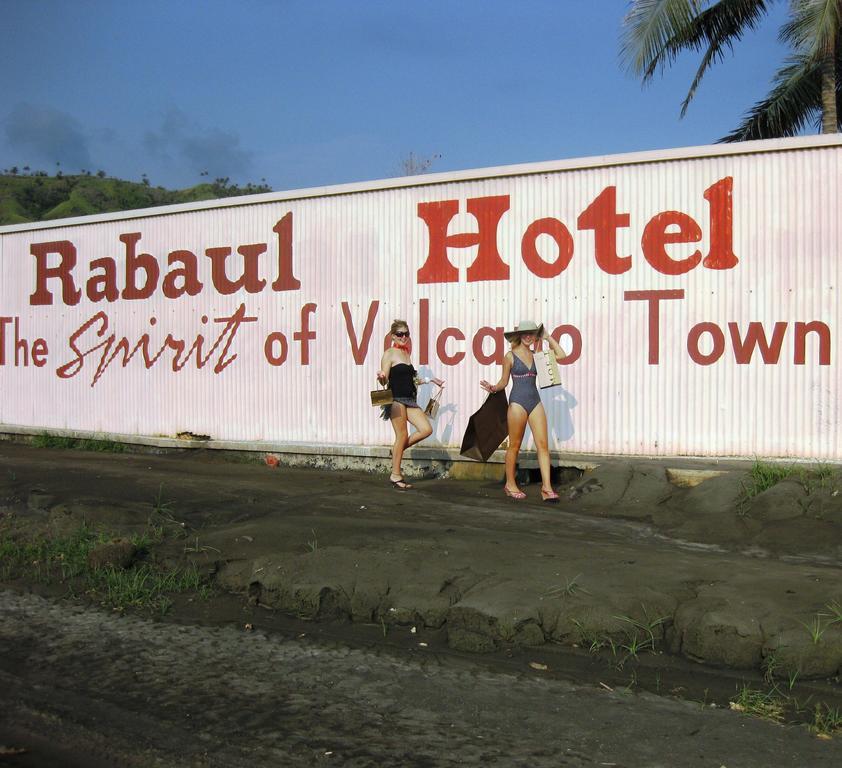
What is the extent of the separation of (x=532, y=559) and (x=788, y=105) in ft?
60.6

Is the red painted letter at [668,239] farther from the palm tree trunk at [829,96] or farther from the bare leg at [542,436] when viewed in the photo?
the palm tree trunk at [829,96]

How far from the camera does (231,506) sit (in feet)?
33.6

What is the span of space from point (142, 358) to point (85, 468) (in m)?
2.99

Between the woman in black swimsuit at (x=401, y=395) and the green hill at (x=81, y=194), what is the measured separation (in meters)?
46.3

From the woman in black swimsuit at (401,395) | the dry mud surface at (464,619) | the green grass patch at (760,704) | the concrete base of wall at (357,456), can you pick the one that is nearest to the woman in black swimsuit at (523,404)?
the dry mud surface at (464,619)

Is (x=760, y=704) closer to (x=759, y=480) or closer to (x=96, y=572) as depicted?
(x=96, y=572)

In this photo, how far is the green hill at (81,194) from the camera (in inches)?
2239

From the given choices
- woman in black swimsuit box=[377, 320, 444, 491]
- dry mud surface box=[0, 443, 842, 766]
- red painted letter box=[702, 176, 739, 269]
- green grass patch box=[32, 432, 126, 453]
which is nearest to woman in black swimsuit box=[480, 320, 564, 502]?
dry mud surface box=[0, 443, 842, 766]

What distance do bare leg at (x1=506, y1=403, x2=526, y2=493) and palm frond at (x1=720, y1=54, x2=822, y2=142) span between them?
1493 centimetres

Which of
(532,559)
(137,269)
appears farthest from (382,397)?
(137,269)

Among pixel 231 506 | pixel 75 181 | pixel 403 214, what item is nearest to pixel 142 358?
pixel 403 214

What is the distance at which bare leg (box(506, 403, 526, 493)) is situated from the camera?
10703 mm

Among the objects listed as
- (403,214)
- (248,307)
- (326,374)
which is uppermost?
(403,214)

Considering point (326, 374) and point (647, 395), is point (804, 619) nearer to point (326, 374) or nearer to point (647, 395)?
point (647, 395)
